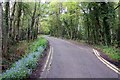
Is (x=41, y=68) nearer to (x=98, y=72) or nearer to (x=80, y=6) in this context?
(x=98, y=72)

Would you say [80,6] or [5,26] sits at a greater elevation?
[80,6]

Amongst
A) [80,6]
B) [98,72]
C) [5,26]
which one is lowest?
[98,72]

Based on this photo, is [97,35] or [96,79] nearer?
[96,79]

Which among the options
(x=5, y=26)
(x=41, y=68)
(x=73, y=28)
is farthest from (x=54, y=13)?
(x=41, y=68)

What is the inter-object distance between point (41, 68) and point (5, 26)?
807cm

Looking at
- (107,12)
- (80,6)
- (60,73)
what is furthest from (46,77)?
(80,6)

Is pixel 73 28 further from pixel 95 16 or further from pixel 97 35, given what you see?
pixel 95 16

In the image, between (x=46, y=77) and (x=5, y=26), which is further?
(x=5, y=26)

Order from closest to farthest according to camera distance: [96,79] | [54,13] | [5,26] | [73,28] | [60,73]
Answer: [96,79] < [60,73] < [5,26] < [73,28] < [54,13]

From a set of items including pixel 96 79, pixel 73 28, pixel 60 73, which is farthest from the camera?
pixel 73 28

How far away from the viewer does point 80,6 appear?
4447cm

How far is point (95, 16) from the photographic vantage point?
3984 centimetres

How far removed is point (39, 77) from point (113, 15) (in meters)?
23.5

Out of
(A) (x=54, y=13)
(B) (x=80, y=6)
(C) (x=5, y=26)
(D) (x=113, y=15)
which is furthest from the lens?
(A) (x=54, y=13)
